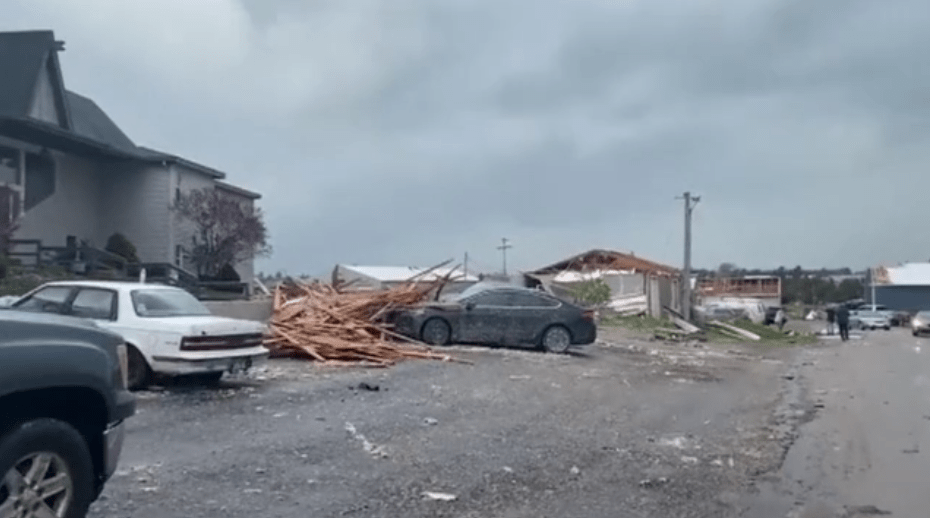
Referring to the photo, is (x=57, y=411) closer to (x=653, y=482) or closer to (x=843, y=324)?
(x=653, y=482)

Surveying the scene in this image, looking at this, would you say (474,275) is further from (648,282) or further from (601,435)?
(601,435)

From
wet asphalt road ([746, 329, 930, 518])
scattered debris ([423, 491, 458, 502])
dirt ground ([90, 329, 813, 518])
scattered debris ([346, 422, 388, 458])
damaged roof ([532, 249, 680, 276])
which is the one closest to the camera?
dirt ground ([90, 329, 813, 518])

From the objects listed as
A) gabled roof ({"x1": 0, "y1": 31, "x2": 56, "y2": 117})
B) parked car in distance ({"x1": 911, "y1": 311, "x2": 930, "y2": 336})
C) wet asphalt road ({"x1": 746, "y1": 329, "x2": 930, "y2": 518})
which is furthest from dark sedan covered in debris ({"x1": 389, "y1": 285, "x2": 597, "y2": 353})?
parked car in distance ({"x1": 911, "y1": 311, "x2": 930, "y2": 336})

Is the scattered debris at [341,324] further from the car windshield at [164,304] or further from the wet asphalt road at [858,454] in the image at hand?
the wet asphalt road at [858,454]

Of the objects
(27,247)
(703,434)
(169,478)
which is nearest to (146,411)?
(169,478)

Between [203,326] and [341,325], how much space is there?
26.5 feet

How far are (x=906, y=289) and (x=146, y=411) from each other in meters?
88.5

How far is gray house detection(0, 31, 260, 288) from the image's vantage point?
2972cm

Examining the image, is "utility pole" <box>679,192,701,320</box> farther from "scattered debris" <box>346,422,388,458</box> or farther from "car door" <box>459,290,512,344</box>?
"scattered debris" <box>346,422,388,458</box>

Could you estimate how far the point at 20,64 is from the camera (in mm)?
32500

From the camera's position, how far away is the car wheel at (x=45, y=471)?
5504 millimetres

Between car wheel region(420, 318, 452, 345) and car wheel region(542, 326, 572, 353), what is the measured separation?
2.39 meters

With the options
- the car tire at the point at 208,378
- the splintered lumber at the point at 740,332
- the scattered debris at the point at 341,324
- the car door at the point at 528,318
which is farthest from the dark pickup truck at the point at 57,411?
the splintered lumber at the point at 740,332

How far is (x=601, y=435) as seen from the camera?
41.3 ft
